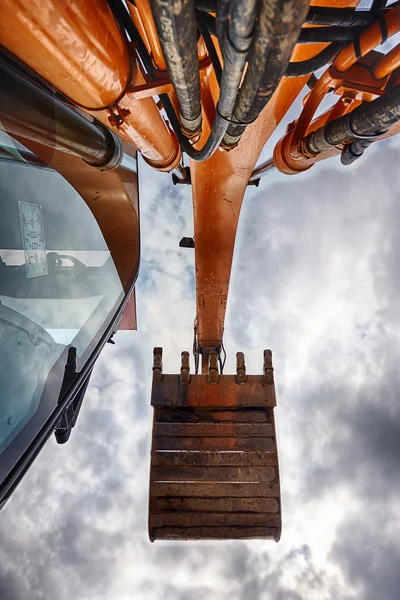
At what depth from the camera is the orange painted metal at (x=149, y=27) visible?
1.22 metres

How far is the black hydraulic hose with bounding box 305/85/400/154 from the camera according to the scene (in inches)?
60.2

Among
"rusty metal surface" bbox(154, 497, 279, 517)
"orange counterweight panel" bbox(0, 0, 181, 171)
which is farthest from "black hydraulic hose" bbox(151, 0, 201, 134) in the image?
"rusty metal surface" bbox(154, 497, 279, 517)

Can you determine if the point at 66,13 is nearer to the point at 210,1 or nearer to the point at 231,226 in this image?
the point at 210,1

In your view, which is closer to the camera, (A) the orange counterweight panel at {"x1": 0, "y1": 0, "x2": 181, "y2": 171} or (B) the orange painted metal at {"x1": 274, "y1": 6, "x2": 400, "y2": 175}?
(A) the orange counterweight panel at {"x1": 0, "y1": 0, "x2": 181, "y2": 171}

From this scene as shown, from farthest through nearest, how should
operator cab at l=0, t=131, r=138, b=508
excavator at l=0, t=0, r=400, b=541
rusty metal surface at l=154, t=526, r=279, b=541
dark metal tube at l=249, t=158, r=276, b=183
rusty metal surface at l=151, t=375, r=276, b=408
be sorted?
rusty metal surface at l=151, t=375, r=276, b=408
rusty metal surface at l=154, t=526, r=279, b=541
dark metal tube at l=249, t=158, r=276, b=183
operator cab at l=0, t=131, r=138, b=508
excavator at l=0, t=0, r=400, b=541

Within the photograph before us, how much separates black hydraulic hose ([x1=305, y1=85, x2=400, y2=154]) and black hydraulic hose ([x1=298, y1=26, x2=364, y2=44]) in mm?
316

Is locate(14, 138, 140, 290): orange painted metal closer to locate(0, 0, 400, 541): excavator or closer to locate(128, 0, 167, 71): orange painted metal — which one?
locate(0, 0, 400, 541): excavator

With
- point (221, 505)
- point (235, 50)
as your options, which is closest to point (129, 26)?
point (235, 50)

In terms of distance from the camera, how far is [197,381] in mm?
4617

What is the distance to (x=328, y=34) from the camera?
1.36 meters

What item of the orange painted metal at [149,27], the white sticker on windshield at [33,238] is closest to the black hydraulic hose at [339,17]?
the orange painted metal at [149,27]

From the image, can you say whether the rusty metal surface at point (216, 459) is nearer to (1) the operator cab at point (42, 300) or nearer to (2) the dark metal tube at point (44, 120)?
(1) the operator cab at point (42, 300)

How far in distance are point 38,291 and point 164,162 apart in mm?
1444

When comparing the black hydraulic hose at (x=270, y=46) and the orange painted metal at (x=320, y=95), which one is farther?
the orange painted metal at (x=320, y=95)
